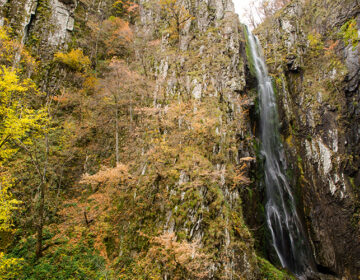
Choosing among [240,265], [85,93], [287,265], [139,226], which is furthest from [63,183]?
[287,265]

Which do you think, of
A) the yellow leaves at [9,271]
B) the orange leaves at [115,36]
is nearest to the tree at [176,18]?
the orange leaves at [115,36]

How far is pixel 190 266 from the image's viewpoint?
20.0 ft

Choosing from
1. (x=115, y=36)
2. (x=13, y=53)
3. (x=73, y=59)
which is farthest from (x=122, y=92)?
(x=115, y=36)

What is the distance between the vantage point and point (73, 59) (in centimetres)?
1523

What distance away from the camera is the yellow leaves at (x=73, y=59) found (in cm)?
1508

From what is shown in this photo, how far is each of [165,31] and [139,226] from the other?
14.7 meters

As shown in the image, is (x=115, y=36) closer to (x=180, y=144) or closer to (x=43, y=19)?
(x=43, y=19)

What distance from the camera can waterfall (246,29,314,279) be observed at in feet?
36.6

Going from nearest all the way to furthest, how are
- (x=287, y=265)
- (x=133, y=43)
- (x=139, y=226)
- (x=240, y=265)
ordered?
(x=240, y=265)
(x=139, y=226)
(x=287, y=265)
(x=133, y=43)

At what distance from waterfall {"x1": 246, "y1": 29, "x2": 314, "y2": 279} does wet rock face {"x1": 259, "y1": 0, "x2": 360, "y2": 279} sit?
2.94ft

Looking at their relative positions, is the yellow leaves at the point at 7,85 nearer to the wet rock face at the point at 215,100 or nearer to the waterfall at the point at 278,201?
the wet rock face at the point at 215,100

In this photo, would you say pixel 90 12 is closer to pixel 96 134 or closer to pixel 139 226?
pixel 96 134

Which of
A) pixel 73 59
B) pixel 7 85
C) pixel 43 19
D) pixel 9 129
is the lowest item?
pixel 9 129

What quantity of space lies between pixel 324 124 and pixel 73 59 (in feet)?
67.3
